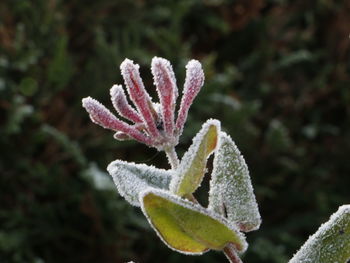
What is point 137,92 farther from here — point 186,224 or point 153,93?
point 153,93

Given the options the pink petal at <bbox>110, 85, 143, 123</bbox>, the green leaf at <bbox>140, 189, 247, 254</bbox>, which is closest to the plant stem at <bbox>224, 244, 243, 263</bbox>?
the green leaf at <bbox>140, 189, 247, 254</bbox>

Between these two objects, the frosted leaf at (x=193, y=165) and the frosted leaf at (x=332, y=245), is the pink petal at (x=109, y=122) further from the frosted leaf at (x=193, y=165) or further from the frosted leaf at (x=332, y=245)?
the frosted leaf at (x=332, y=245)

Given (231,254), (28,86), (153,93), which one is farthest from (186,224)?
(153,93)

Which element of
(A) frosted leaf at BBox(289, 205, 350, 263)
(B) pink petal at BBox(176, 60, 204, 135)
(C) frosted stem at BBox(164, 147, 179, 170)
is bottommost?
(A) frosted leaf at BBox(289, 205, 350, 263)

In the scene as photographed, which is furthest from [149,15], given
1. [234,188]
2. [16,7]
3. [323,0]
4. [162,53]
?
[234,188]

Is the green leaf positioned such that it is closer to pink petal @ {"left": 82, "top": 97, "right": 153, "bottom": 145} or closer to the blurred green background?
pink petal @ {"left": 82, "top": 97, "right": 153, "bottom": 145}

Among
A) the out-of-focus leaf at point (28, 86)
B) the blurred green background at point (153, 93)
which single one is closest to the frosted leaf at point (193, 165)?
the blurred green background at point (153, 93)
